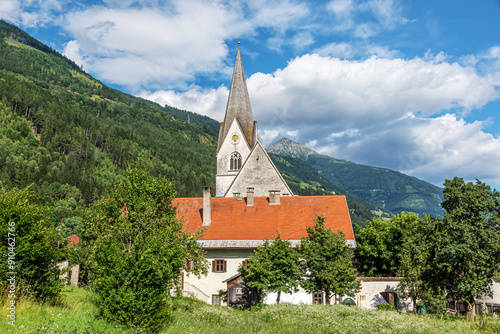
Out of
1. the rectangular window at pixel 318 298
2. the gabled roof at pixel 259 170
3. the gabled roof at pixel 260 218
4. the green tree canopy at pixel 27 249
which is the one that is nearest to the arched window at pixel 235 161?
the gabled roof at pixel 259 170

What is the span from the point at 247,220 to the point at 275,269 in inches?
347

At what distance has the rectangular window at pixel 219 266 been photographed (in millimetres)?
29297

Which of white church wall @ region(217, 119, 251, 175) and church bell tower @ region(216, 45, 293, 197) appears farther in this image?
white church wall @ region(217, 119, 251, 175)

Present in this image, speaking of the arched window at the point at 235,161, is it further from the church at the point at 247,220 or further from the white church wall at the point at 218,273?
the white church wall at the point at 218,273

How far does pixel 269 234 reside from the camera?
2975cm

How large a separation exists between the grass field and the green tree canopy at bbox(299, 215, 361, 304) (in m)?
3.95

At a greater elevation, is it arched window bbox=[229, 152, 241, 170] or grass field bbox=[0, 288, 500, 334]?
arched window bbox=[229, 152, 241, 170]

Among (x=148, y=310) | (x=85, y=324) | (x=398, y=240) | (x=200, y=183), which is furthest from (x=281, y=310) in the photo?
(x=200, y=183)

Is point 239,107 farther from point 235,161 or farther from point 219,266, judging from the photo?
point 219,266

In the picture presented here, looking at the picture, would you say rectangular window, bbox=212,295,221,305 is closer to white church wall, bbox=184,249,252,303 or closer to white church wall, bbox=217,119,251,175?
white church wall, bbox=184,249,252,303

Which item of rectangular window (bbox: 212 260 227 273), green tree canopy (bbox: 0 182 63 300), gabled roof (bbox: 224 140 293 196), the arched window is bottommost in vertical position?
rectangular window (bbox: 212 260 227 273)

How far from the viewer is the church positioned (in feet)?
94.9

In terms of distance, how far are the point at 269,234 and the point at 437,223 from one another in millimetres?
12575

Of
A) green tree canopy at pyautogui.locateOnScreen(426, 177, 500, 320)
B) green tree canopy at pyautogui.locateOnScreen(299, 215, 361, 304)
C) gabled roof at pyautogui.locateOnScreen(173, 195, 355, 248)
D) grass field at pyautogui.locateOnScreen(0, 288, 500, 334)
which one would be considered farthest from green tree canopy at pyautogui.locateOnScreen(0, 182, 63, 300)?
green tree canopy at pyautogui.locateOnScreen(426, 177, 500, 320)
